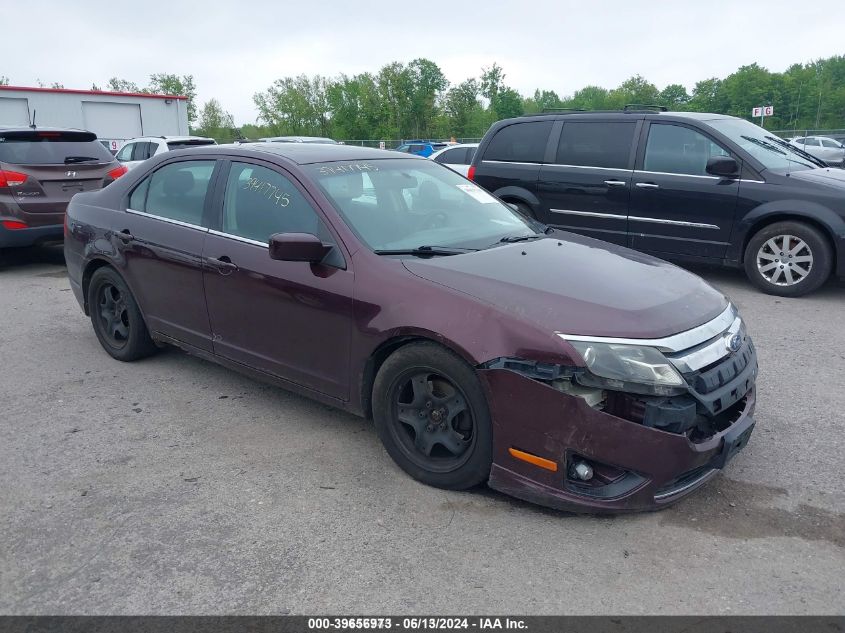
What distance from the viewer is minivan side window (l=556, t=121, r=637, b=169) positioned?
25.7ft

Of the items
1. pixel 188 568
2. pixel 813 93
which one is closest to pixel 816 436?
pixel 188 568

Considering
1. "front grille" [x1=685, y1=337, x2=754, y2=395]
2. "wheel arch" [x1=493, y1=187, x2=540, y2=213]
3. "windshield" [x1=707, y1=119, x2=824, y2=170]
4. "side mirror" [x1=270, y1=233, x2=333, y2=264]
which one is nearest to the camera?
"front grille" [x1=685, y1=337, x2=754, y2=395]

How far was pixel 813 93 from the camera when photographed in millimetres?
76562

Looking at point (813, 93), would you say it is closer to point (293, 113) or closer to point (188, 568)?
point (293, 113)

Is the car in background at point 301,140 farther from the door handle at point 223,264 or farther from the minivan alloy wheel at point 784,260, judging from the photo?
the minivan alloy wheel at point 784,260

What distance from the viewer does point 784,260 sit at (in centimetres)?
698

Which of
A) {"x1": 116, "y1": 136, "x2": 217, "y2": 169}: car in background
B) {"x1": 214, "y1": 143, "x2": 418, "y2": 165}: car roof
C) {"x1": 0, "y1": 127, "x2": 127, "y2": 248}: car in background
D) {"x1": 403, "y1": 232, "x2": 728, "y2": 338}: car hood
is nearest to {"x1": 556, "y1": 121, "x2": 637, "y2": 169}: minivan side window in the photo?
{"x1": 214, "y1": 143, "x2": 418, "y2": 165}: car roof

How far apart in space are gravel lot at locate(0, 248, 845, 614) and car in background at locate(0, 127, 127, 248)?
181 inches

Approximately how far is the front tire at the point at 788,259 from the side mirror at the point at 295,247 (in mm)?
5243

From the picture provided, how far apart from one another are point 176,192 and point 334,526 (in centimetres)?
Answer: 273

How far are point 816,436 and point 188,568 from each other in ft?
11.0

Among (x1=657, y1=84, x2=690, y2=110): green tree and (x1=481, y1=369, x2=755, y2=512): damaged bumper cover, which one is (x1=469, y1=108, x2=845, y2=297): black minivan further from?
(x1=657, y1=84, x2=690, y2=110): green tree

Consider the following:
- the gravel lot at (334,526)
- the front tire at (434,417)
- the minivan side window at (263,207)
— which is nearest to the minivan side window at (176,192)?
the minivan side window at (263,207)

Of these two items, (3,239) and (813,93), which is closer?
(3,239)
